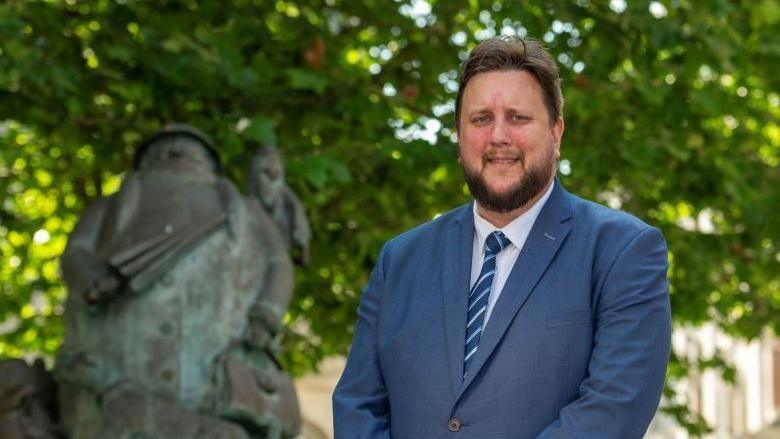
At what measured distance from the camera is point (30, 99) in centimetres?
1088

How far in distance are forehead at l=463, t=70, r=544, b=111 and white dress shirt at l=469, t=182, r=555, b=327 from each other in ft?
0.71

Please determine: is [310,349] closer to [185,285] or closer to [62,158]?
[62,158]

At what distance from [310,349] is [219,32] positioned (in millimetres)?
3484

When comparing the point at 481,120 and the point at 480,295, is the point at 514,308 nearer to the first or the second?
the point at 480,295

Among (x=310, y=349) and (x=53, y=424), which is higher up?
(x=53, y=424)

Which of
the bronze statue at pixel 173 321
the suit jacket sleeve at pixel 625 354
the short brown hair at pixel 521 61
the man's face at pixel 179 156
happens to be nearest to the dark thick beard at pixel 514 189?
the short brown hair at pixel 521 61

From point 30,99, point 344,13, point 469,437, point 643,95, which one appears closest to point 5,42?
point 30,99

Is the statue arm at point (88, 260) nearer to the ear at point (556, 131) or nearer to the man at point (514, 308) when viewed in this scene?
the man at point (514, 308)

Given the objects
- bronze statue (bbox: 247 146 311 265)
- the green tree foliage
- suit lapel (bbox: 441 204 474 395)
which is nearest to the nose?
suit lapel (bbox: 441 204 474 395)

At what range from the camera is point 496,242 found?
11.6ft

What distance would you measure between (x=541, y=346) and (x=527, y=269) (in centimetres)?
18

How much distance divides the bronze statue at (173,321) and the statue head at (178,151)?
0.19 metres

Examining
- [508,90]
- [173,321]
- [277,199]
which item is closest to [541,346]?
[508,90]

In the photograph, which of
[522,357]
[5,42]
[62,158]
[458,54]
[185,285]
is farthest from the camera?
[62,158]
